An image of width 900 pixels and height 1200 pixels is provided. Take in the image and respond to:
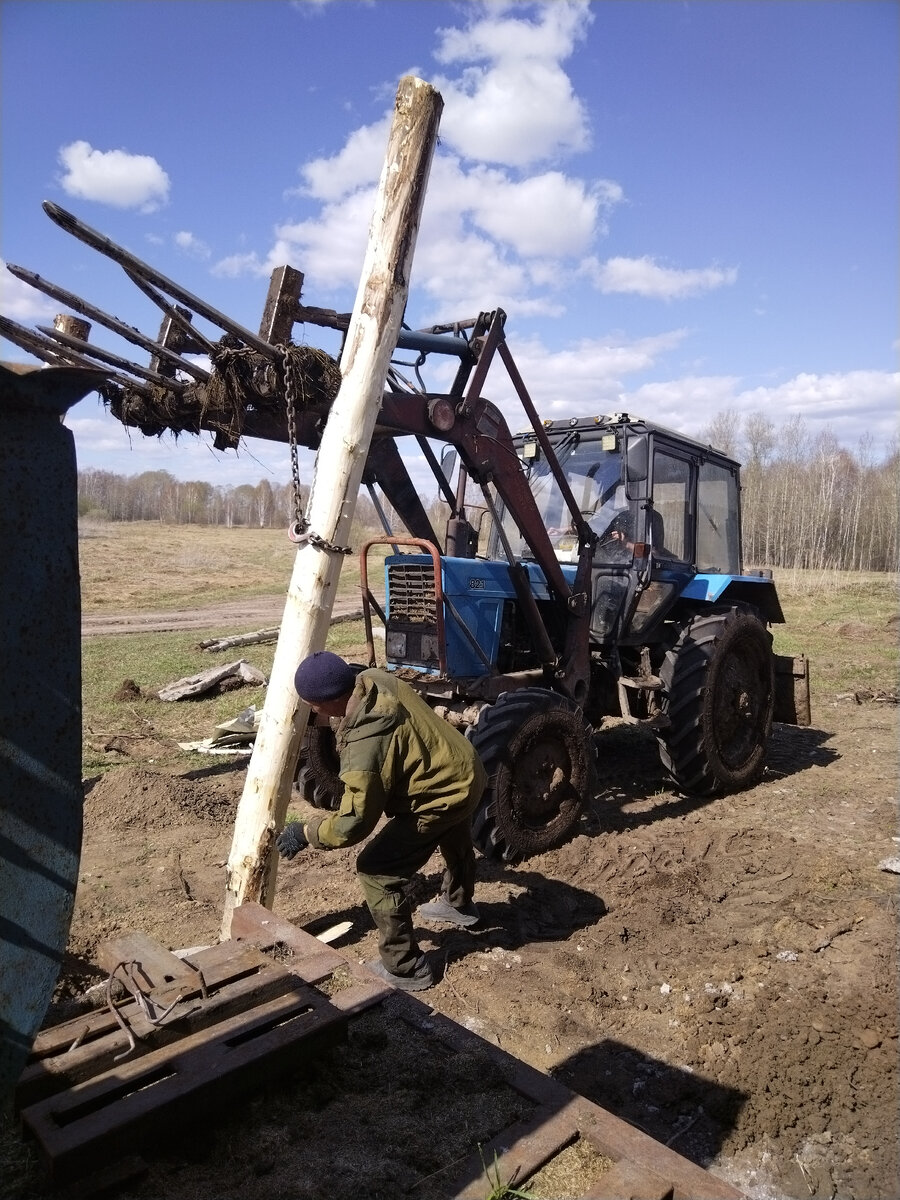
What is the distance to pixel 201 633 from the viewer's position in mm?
15984

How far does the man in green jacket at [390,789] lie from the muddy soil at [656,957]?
46 cm

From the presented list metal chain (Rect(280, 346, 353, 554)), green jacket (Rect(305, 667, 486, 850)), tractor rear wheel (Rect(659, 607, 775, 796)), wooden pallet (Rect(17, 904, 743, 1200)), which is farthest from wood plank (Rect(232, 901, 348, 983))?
tractor rear wheel (Rect(659, 607, 775, 796))

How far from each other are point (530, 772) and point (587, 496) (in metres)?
2.59

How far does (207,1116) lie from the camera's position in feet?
7.64

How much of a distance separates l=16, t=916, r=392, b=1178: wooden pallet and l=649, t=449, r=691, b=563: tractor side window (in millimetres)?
4614

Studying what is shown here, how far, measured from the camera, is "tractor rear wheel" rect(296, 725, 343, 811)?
552 cm

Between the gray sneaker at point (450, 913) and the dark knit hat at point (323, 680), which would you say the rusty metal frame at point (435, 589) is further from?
the dark knit hat at point (323, 680)

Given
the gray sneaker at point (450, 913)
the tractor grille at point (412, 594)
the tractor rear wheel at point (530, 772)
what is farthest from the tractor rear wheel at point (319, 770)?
the gray sneaker at point (450, 913)

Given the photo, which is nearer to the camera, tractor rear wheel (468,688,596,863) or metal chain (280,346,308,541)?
metal chain (280,346,308,541)

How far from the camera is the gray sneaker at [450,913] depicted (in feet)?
13.9

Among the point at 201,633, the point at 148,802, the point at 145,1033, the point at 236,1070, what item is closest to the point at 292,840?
the point at 145,1033

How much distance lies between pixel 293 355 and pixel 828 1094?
3926 mm

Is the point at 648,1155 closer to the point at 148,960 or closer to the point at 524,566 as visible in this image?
the point at 148,960

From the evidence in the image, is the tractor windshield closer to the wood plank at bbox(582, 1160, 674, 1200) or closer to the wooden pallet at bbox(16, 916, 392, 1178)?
the wooden pallet at bbox(16, 916, 392, 1178)
